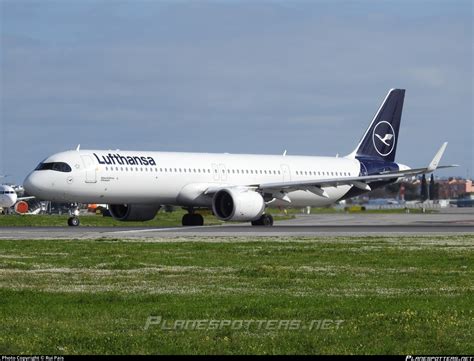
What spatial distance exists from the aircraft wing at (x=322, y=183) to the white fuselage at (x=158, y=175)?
4.08 feet

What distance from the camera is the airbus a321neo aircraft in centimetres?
5153

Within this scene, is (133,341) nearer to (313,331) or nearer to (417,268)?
(313,331)

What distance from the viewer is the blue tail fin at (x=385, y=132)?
219 ft

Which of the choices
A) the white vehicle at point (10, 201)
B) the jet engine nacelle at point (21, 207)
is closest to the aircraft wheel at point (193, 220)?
the white vehicle at point (10, 201)

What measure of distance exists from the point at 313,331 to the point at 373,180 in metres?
45.5

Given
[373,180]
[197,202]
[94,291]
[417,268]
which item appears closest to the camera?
[94,291]

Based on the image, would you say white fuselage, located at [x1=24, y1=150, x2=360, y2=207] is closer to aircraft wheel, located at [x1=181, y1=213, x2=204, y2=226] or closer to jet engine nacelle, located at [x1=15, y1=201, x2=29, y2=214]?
aircraft wheel, located at [x1=181, y1=213, x2=204, y2=226]

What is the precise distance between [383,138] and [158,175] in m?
19.4

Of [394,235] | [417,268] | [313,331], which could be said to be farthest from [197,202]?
[313,331]

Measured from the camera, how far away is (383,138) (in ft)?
221

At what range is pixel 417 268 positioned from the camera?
992 inches

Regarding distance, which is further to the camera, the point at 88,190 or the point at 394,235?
the point at 88,190

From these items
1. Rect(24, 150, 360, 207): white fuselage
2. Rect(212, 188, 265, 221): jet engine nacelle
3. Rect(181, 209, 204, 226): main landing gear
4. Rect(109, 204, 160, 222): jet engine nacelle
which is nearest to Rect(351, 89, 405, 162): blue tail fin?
Rect(24, 150, 360, 207): white fuselage

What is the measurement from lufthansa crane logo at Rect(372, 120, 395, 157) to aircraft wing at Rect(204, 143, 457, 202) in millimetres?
6545
